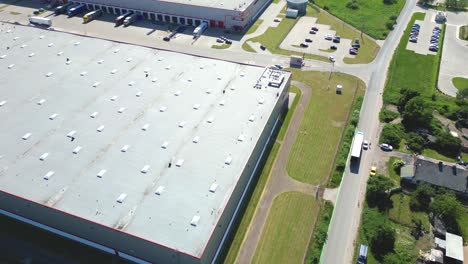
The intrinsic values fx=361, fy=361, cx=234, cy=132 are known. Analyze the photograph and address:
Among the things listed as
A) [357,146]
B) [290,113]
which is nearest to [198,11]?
[290,113]

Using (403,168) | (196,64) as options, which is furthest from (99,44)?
(403,168)

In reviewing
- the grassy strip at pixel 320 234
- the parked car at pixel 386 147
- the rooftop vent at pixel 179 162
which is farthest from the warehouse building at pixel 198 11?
the grassy strip at pixel 320 234

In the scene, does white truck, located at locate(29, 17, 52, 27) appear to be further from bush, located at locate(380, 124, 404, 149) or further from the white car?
bush, located at locate(380, 124, 404, 149)

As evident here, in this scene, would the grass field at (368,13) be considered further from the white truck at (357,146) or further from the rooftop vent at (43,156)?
the rooftop vent at (43,156)

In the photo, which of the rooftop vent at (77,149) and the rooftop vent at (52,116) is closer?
the rooftop vent at (77,149)

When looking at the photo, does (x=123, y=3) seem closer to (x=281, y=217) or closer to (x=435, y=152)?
(x=281, y=217)

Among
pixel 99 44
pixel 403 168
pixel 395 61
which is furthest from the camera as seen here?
Result: pixel 395 61

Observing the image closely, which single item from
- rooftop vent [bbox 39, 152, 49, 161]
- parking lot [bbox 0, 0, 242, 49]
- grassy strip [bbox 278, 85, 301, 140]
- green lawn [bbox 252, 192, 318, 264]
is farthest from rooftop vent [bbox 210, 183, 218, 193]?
parking lot [bbox 0, 0, 242, 49]
